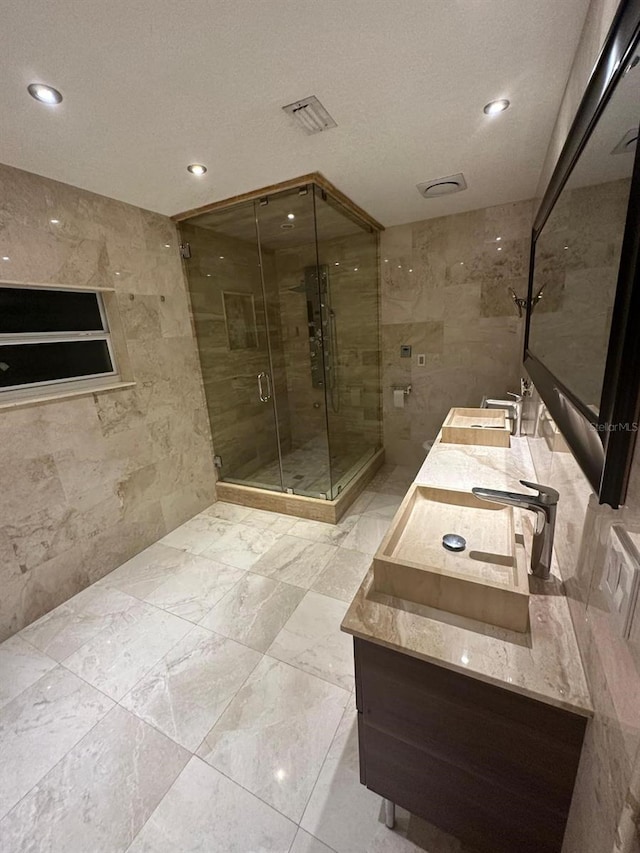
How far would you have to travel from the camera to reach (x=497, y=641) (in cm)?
82

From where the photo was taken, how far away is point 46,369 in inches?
82.0

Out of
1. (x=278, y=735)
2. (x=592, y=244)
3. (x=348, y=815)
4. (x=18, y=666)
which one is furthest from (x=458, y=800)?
(x=18, y=666)

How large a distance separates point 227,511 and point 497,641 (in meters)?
2.66

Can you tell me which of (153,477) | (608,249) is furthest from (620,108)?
(153,477)

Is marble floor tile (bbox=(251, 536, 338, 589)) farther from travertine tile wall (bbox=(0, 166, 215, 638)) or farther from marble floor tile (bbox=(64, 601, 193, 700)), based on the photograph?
travertine tile wall (bbox=(0, 166, 215, 638))

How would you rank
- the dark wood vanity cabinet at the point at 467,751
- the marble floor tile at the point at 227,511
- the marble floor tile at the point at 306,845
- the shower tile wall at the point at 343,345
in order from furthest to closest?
the shower tile wall at the point at 343,345 < the marble floor tile at the point at 227,511 < the marble floor tile at the point at 306,845 < the dark wood vanity cabinet at the point at 467,751

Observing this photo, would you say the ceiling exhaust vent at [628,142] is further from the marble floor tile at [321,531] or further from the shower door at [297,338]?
the marble floor tile at [321,531]

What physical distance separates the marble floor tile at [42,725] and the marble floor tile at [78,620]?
17 centimetres

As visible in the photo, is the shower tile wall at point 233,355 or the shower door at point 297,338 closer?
the shower door at point 297,338

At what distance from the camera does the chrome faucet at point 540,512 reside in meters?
0.94

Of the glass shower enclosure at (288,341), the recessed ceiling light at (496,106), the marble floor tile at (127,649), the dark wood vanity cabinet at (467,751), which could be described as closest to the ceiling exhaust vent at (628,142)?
the dark wood vanity cabinet at (467,751)

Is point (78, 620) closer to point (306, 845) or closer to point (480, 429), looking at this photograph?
point (306, 845)

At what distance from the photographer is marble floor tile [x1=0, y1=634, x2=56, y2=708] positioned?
162 centimetres

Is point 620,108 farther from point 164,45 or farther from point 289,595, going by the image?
point 289,595
